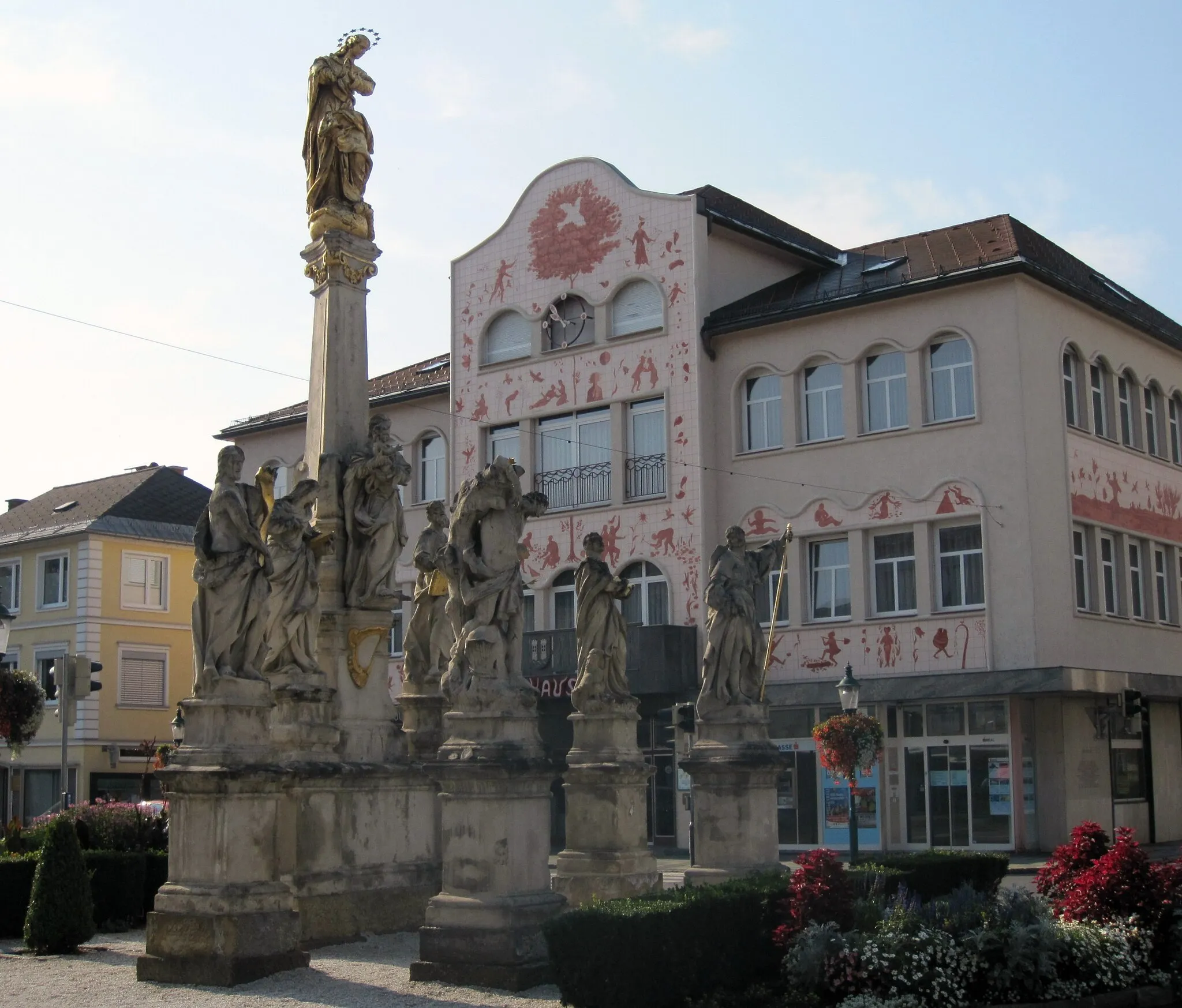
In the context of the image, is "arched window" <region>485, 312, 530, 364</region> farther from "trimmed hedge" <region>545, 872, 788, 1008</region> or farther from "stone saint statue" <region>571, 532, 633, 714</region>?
"trimmed hedge" <region>545, 872, 788, 1008</region>

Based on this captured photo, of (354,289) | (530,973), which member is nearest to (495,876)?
(530,973)

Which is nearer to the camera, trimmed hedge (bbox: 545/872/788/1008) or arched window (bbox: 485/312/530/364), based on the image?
trimmed hedge (bbox: 545/872/788/1008)

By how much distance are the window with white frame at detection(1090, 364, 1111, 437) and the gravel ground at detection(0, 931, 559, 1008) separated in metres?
23.5

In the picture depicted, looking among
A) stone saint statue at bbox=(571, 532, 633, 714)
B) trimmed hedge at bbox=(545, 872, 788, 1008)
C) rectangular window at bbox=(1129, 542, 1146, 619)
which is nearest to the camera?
trimmed hedge at bbox=(545, 872, 788, 1008)

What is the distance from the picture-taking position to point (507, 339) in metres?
39.0

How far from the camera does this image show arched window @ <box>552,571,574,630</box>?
123 feet

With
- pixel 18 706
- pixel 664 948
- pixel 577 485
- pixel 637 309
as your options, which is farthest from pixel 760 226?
pixel 664 948

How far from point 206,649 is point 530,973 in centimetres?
356

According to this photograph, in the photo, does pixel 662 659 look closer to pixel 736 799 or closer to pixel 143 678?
pixel 736 799

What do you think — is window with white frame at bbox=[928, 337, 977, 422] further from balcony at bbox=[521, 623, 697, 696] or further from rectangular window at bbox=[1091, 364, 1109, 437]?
balcony at bbox=[521, 623, 697, 696]

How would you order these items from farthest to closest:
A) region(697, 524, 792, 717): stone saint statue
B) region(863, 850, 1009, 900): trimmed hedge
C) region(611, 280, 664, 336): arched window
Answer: region(611, 280, 664, 336): arched window, region(697, 524, 792, 717): stone saint statue, region(863, 850, 1009, 900): trimmed hedge

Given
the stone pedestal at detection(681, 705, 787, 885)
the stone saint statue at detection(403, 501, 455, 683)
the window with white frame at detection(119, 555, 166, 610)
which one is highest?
the window with white frame at detection(119, 555, 166, 610)

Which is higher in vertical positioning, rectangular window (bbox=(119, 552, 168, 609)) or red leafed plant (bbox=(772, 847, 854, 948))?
rectangular window (bbox=(119, 552, 168, 609))

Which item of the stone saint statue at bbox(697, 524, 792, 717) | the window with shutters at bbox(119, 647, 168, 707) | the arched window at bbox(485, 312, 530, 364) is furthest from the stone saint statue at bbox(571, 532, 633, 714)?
the window with shutters at bbox(119, 647, 168, 707)
